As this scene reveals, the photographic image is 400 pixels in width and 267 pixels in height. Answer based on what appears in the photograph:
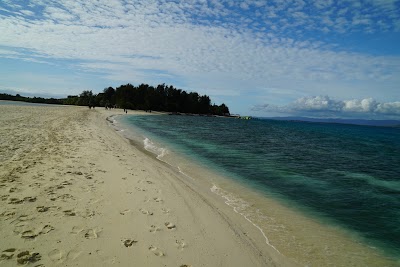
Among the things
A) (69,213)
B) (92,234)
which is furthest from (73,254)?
(69,213)

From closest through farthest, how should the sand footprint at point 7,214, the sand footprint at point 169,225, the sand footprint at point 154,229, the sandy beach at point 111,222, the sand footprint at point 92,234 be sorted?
1. the sandy beach at point 111,222
2. the sand footprint at point 92,234
3. the sand footprint at point 7,214
4. the sand footprint at point 154,229
5. the sand footprint at point 169,225

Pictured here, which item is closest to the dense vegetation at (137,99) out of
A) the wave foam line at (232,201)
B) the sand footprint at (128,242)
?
the wave foam line at (232,201)

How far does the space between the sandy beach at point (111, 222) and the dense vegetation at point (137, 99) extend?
415 feet

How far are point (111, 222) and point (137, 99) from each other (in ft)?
468

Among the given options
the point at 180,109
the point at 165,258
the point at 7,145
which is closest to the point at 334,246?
the point at 165,258

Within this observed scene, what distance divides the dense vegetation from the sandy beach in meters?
127

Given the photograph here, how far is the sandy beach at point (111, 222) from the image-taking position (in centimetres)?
543

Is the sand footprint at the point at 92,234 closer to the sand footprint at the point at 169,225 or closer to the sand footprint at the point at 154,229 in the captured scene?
the sand footprint at the point at 154,229

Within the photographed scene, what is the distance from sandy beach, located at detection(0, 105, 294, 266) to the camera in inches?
214

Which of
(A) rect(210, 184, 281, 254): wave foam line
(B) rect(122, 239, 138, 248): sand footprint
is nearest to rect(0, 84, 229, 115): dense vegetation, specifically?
(A) rect(210, 184, 281, 254): wave foam line

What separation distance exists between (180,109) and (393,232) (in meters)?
161

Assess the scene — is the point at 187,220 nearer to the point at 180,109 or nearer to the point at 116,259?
the point at 116,259

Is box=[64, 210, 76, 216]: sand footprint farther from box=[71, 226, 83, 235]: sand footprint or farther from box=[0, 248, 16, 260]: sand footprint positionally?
box=[0, 248, 16, 260]: sand footprint

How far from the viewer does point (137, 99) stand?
144250 millimetres
